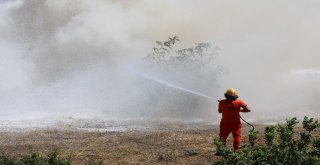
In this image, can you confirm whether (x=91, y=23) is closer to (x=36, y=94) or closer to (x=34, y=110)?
(x=36, y=94)

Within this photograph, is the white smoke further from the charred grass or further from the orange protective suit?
the orange protective suit

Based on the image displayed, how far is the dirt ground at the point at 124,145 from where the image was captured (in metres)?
11.0

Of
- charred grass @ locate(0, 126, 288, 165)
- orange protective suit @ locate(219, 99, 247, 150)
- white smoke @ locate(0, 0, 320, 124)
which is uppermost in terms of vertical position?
white smoke @ locate(0, 0, 320, 124)

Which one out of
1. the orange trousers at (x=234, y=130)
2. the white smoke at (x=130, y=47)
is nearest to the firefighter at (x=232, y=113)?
the orange trousers at (x=234, y=130)

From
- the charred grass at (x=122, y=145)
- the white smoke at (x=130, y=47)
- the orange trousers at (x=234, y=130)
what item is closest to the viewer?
the orange trousers at (x=234, y=130)

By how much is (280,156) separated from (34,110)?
42.1ft

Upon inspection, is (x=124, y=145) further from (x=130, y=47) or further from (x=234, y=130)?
(x=130, y=47)

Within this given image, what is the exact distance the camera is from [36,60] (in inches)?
994

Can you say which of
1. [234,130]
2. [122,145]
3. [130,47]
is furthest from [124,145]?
[130,47]

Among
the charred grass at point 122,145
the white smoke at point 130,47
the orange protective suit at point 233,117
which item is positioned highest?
the white smoke at point 130,47

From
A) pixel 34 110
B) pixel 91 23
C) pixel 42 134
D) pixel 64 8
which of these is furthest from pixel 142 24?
pixel 42 134

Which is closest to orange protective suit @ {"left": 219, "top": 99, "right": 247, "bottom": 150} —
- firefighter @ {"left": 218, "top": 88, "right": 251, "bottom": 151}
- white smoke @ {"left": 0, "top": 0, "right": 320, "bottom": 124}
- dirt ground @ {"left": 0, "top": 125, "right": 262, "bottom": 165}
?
firefighter @ {"left": 218, "top": 88, "right": 251, "bottom": 151}

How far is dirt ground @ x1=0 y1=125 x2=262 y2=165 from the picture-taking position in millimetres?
11000

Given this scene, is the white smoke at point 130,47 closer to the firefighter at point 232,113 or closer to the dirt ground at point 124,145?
the dirt ground at point 124,145
